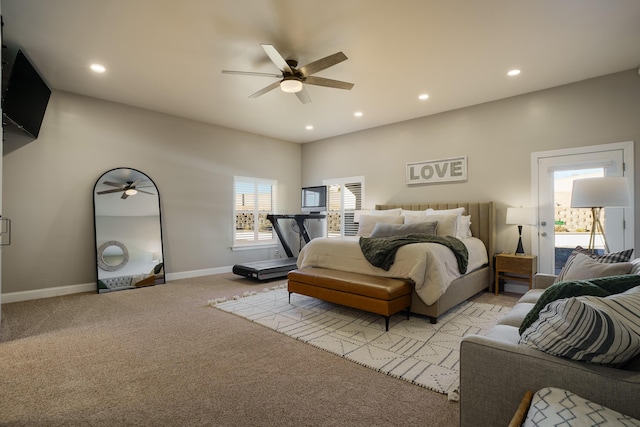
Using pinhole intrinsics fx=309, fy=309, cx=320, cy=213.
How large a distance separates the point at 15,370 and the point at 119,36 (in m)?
2.92

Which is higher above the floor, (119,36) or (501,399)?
(119,36)

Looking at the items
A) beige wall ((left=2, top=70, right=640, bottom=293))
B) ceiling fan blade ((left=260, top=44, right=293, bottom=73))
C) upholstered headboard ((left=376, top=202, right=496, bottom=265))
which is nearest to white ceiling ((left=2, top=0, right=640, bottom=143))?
ceiling fan blade ((left=260, top=44, right=293, bottom=73))

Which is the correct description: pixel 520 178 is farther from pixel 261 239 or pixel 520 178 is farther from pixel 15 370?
pixel 15 370

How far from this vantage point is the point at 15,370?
2182 mm

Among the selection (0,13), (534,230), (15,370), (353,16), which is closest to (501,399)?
(353,16)

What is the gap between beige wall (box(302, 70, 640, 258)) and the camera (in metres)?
3.76

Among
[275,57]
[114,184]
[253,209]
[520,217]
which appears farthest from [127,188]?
[520,217]

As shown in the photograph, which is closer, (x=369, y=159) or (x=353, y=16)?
(x=353, y=16)

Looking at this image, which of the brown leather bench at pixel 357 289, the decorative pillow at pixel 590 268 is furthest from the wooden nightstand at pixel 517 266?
the decorative pillow at pixel 590 268

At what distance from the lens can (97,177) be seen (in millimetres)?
4492

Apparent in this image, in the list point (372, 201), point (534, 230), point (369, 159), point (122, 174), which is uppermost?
point (369, 159)

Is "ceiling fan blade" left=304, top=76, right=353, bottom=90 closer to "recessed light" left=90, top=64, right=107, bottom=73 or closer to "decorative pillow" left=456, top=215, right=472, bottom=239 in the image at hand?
"recessed light" left=90, top=64, right=107, bottom=73

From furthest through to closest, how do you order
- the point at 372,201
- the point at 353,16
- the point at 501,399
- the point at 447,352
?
1. the point at 372,201
2. the point at 353,16
3. the point at 447,352
4. the point at 501,399

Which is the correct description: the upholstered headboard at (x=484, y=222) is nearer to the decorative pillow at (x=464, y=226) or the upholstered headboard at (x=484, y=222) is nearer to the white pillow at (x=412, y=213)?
the decorative pillow at (x=464, y=226)
